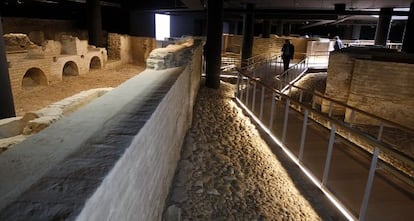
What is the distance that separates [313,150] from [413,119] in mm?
4468

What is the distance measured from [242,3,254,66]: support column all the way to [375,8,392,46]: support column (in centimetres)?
600

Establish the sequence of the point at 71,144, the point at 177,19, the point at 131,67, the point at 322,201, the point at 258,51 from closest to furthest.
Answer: the point at 71,144 → the point at 322,201 → the point at 131,67 → the point at 258,51 → the point at 177,19

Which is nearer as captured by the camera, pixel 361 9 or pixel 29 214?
pixel 29 214

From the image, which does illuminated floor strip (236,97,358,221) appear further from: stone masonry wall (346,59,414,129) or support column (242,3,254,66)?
support column (242,3,254,66)

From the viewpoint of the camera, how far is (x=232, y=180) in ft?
15.6

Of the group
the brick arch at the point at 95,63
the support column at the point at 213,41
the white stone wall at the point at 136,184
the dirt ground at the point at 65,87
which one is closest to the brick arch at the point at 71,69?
the dirt ground at the point at 65,87

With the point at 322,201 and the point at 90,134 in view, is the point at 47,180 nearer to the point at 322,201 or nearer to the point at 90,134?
the point at 90,134

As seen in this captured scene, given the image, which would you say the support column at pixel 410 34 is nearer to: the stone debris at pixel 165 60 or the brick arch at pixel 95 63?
the stone debris at pixel 165 60

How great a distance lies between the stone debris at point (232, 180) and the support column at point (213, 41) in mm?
3633

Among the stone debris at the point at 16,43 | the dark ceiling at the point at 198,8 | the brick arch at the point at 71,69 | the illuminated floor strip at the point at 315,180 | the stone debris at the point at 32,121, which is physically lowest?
the illuminated floor strip at the point at 315,180

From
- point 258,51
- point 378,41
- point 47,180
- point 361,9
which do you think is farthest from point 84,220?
point 258,51

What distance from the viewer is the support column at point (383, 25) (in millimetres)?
14148

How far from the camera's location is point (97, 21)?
1527 cm

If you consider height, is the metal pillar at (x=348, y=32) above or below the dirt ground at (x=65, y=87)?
above
